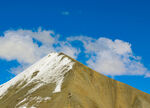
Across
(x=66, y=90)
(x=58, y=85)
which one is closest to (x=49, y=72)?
(x=58, y=85)

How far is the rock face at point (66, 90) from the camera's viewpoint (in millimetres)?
17125

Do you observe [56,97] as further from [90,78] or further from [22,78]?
[22,78]

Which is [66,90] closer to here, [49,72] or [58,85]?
[58,85]

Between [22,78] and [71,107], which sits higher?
[22,78]

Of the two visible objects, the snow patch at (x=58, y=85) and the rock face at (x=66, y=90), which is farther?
the snow patch at (x=58, y=85)

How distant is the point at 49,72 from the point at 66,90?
3.97 meters

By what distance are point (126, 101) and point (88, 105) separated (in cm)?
656

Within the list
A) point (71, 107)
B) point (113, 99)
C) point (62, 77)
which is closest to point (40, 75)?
point (62, 77)

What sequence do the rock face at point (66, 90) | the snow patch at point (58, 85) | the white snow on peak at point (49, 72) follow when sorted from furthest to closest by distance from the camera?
the white snow on peak at point (49, 72)
the snow patch at point (58, 85)
the rock face at point (66, 90)

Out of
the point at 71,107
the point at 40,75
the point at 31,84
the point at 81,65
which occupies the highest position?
the point at 81,65

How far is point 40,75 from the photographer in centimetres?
2100

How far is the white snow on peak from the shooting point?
19609 millimetres

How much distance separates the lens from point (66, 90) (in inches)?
696

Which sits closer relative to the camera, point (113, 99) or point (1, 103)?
point (1, 103)
